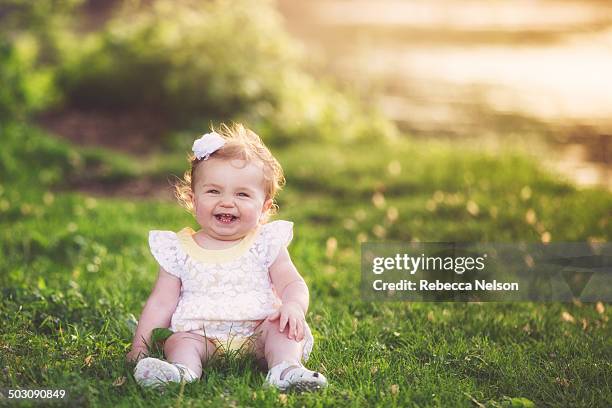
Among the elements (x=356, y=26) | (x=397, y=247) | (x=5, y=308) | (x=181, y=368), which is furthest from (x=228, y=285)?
(x=356, y=26)

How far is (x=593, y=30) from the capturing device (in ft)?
45.4

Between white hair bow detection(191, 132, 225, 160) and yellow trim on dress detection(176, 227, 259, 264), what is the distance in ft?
1.16

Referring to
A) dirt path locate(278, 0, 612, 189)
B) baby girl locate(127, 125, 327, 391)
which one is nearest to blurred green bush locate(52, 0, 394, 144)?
dirt path locate(278, 0, 612, 189)

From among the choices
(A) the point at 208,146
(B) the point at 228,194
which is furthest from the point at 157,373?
(A) the point at 208,146

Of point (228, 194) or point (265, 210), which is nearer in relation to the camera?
point (228, 194)

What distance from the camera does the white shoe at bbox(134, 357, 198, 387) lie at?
3.13m

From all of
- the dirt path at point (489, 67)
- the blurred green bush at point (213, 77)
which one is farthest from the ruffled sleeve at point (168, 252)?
the blurred green bush at point (213, 77)

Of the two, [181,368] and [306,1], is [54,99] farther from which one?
[306,1]

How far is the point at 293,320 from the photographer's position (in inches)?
129

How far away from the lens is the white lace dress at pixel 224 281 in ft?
11.3

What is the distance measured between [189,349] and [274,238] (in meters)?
0.57

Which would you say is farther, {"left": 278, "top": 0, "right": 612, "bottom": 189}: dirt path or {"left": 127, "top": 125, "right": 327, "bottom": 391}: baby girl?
{"left": 278, "top": 0, "right": 612, "bottom": 189}: dirt path

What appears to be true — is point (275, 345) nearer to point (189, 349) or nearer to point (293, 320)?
point (293, 320)

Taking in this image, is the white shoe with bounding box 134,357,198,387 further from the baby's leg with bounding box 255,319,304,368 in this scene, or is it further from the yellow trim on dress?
the yellow trim on dress
